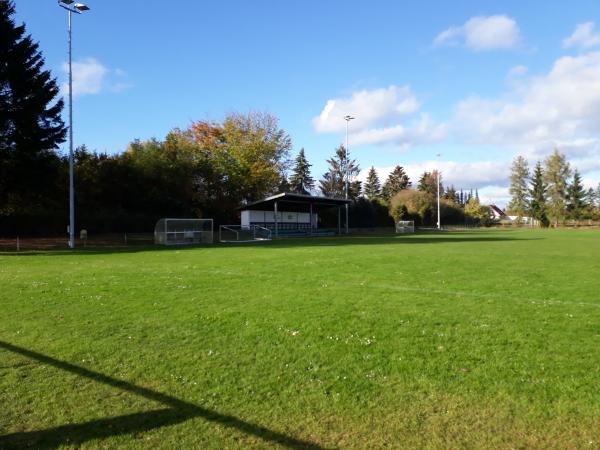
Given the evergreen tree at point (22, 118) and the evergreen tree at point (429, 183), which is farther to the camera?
the evergreen tree at point (429, 183)

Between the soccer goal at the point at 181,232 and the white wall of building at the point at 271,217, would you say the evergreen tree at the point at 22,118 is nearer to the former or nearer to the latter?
the soccer goal at the point at 181,232

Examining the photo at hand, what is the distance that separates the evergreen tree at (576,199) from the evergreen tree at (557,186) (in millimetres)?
959

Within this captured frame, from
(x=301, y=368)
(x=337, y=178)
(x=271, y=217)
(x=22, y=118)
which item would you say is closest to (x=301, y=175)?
(x=337, y=178)

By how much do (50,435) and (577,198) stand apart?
101 m

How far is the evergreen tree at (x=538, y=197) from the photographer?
92688 mm

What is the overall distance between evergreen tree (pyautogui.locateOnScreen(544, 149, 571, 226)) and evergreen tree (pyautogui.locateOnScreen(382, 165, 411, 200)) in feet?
105

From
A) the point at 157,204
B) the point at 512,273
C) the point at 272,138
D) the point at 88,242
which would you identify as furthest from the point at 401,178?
the point at 512,273

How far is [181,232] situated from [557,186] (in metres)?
80.4

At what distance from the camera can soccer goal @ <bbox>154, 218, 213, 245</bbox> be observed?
1366 inches

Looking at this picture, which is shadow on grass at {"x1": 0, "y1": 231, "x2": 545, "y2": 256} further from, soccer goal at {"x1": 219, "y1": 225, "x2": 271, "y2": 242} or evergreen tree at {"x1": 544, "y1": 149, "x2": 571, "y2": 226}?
evergreen tree at {"x1": 544, "y1": 149, "x2": 571, "y2": 226}

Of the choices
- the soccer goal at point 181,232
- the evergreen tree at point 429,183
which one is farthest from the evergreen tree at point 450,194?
the soccer goal at point 181,232

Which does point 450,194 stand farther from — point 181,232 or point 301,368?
point 301,368

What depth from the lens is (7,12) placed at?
102ft

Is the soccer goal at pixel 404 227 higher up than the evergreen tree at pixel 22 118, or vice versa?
the evergreen tree at pixel 22 118
